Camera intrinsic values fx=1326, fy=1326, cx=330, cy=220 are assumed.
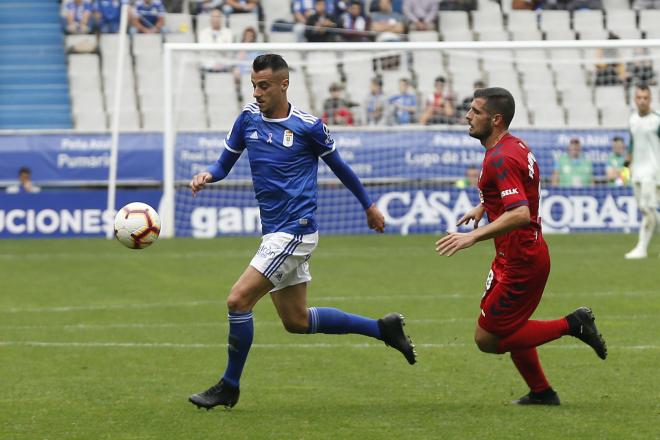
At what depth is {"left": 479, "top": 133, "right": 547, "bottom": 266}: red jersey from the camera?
755 cm

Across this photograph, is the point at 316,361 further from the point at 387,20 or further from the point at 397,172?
the point at 387,20

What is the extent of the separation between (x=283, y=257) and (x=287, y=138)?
766 millimetres

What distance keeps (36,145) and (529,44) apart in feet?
29.7

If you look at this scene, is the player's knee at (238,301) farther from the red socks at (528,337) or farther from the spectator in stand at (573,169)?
the spectator in stand at (573,169)

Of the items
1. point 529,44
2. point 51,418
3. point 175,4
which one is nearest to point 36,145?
point 175,4

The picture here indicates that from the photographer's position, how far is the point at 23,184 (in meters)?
23.3

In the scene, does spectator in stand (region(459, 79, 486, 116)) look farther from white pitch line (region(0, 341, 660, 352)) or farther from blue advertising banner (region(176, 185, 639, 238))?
white pitch line (region(0, 341, 660, 352))

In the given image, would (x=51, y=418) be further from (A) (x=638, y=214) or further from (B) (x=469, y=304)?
(A) (x=638, y=214)

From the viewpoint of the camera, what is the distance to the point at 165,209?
2255cm

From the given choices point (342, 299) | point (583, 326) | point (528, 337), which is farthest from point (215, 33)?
point (528, 337)

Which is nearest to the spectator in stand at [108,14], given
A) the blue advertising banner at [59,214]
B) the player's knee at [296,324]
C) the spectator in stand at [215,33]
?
the spectator in stand at [215,33]

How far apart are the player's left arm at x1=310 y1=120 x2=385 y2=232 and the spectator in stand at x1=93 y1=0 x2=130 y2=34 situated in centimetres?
2018

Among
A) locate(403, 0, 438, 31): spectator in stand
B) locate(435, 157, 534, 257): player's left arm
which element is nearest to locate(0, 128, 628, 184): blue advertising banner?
locate(403, 0, 438, 31): spectator in stand

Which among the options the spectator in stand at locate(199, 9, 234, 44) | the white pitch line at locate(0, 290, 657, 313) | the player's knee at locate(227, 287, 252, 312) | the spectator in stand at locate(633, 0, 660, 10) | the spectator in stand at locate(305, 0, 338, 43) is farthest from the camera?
the spectator in stand at locate(633, 0, 660, 10)
